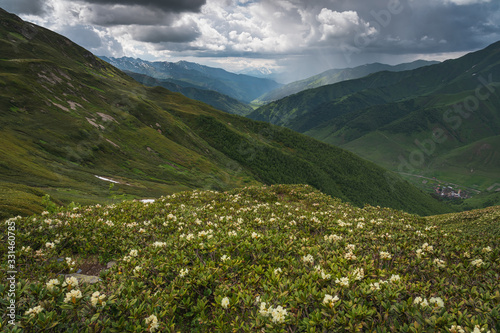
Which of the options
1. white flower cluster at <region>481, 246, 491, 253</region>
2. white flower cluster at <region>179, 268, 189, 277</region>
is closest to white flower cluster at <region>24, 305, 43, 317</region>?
white flower cluster at <region>179, 268, 189, 277</region>

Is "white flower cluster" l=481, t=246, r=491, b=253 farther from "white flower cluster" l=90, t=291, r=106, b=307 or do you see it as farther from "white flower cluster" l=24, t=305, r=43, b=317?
"white flower cluster" l=24, t=305, r=43, b=317

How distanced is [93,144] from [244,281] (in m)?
92.1

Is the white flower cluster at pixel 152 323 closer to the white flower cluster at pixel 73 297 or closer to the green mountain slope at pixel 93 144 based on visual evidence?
the white flower cluster at pixel 73 297

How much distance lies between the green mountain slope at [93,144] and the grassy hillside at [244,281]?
19.1 meters

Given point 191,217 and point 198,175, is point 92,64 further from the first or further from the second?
point 191,217

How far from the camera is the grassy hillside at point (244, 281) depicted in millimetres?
5281

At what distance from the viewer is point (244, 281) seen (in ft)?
23.5

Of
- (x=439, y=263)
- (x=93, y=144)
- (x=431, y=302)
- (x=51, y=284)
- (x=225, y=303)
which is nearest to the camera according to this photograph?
(x=431, y=302)

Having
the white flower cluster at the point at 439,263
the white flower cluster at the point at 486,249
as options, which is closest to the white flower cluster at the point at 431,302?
the white flower cluster at the point at 439,263

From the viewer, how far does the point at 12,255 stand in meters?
8.24

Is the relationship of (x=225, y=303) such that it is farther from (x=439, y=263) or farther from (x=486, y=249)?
(x=486, y=249)

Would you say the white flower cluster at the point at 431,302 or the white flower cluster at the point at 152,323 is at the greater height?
the white flower cluster at the point at 431,302

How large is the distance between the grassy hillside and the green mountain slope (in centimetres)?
1909

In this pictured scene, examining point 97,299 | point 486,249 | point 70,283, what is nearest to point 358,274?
point 486,249
